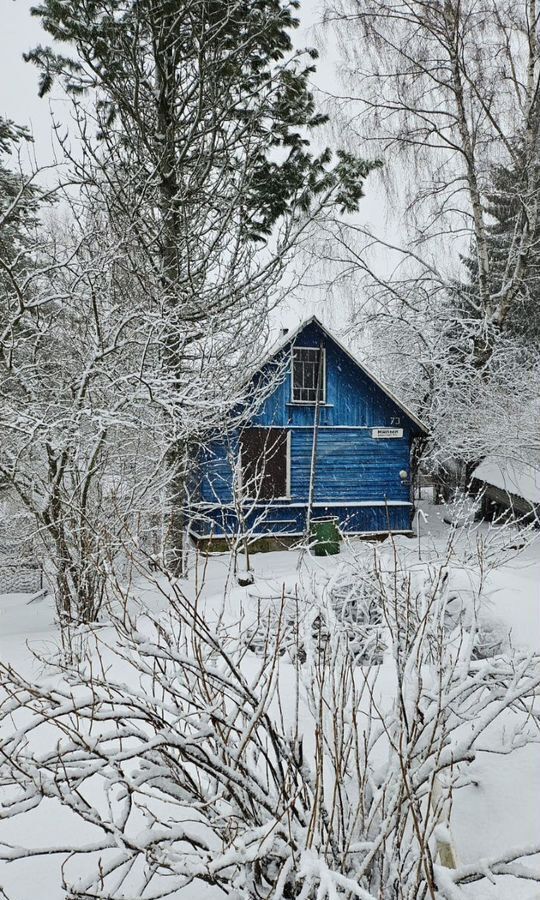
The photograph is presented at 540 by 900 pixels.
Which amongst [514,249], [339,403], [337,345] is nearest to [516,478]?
[339,403]

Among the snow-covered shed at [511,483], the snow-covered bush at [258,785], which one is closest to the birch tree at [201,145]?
the snow-covered bush at [258,785]

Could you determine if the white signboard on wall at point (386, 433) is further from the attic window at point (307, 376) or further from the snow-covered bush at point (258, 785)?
the snow-covered bush at point (258, 785)

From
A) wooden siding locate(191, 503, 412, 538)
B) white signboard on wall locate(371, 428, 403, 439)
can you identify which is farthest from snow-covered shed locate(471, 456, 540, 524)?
white signboard on wall locate(371, 428, 403, 439)

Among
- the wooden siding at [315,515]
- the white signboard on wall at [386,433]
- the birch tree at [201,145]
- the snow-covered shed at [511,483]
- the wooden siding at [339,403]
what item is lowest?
the wooden siding at [315,515]

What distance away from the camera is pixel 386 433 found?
15.2 m

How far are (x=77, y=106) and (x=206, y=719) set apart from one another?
308 inches

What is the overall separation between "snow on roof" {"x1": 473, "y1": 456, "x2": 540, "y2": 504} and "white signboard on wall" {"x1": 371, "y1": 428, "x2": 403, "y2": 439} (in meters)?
2.89

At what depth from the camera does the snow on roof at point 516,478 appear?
1479 centimetres

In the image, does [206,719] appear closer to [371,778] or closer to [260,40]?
[371,778]

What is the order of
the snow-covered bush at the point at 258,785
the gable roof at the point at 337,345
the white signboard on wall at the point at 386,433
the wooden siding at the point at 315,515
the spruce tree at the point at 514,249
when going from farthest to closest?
the white signboard on wall at the point at 386,433, the wooden siding at the point at 315,515, the gable roof at the point at 337,345, the spruce tree at the point at 514,249, the snow-covered bush at the point at 258,785

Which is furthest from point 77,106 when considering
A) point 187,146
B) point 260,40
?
point 260,40

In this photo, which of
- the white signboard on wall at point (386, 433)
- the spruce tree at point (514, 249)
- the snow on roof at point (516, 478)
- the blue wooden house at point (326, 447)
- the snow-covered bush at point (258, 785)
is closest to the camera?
the snow-covered bush at point (258, 785)

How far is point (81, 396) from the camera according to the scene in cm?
634

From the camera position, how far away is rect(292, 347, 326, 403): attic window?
1464cm
